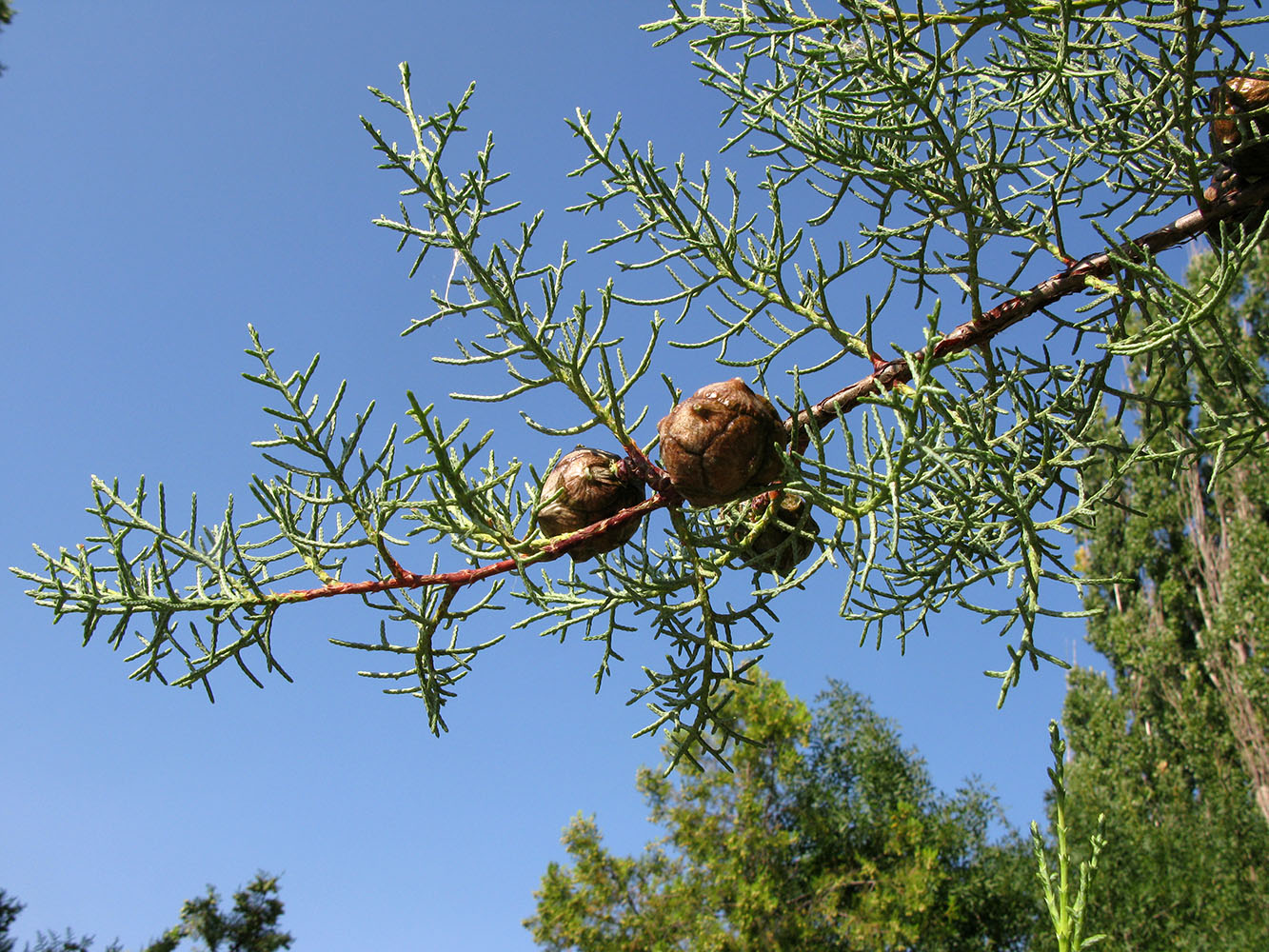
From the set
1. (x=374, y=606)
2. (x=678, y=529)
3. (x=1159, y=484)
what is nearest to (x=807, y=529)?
(x=678, y=529)

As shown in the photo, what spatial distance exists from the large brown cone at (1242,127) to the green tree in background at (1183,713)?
13.8m

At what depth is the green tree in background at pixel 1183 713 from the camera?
15984 millimetres

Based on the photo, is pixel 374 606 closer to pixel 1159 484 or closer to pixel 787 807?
pixel 787 807

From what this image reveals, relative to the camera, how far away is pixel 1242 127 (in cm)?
207

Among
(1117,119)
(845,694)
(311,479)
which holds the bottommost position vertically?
(311,479)

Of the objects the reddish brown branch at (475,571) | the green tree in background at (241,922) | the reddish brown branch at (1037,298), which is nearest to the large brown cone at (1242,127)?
the reddish brown branch at (1037,298)

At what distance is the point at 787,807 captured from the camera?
66.0 feet

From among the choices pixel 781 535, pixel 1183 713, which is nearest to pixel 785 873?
pixel 1183 713

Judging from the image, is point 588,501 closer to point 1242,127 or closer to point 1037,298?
point 1037,298

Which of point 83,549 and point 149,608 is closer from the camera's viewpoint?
point 149,608

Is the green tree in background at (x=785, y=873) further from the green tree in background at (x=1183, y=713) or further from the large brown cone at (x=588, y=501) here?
the large brown cone at (x=588, y=501)

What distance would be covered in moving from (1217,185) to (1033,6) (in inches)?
25.8

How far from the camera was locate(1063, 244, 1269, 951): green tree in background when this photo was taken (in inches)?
629

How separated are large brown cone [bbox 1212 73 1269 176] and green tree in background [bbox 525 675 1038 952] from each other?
52.3ft
